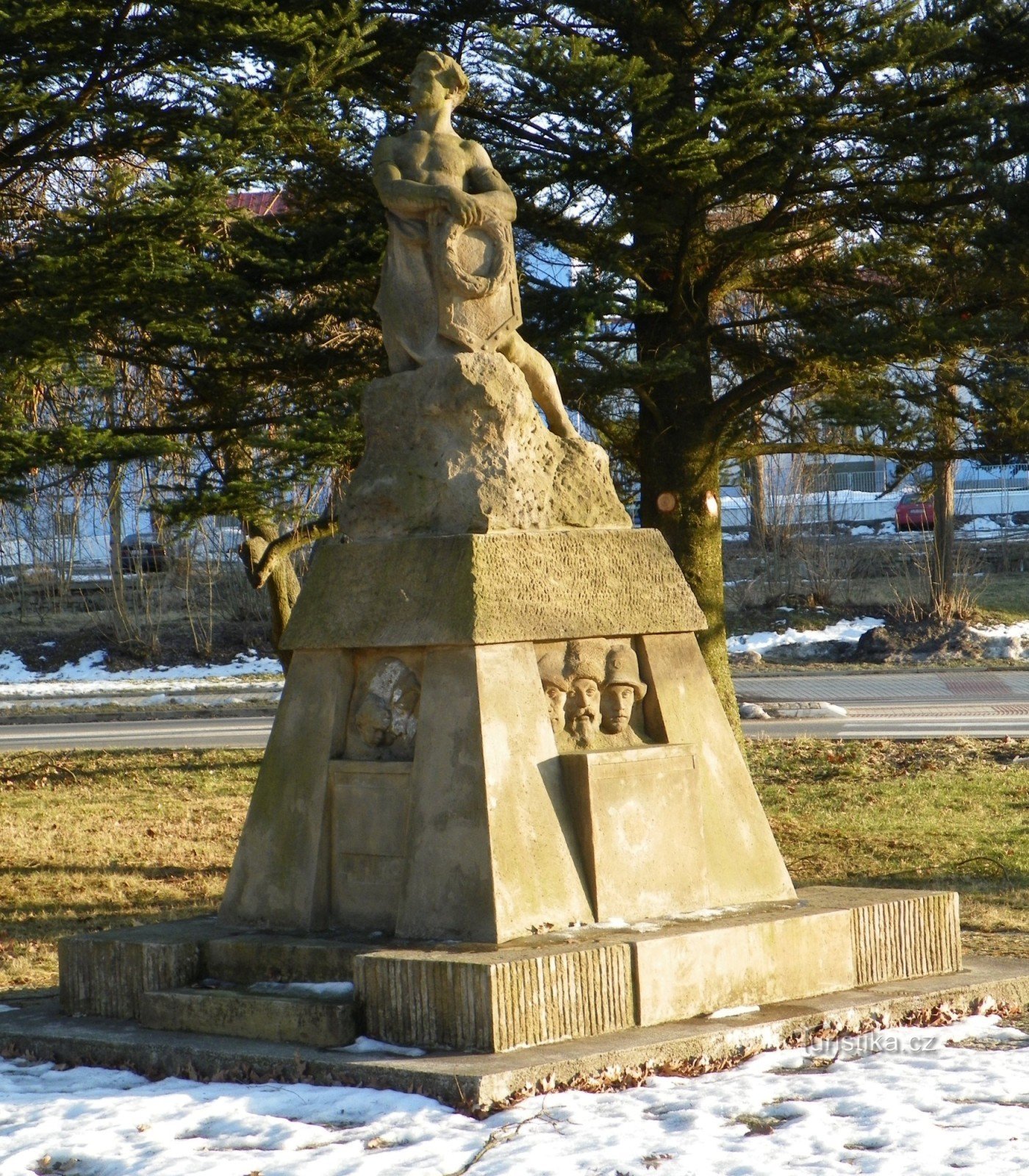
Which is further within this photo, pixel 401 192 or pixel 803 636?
pixel 803 636

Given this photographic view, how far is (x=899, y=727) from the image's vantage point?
16781mm

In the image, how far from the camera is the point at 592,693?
20.6 feet

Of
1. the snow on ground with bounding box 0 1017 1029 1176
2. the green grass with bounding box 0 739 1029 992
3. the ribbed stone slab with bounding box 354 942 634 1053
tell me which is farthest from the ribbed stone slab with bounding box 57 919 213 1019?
the green grass with bounding box 0 739 1029 992

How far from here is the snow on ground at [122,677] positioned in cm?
2472

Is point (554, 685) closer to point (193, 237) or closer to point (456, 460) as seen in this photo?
point (456, 460)

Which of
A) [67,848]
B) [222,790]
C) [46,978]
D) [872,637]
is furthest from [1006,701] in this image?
[46,978]

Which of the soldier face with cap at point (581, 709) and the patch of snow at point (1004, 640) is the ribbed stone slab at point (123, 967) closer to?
the soldier face with cap at point (581, 709)

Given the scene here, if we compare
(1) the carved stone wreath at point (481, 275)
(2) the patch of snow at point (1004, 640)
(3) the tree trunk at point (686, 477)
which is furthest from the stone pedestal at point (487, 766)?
(2) the patch of snow at point (1004, 640)

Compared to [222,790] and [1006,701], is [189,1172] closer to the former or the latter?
[222,790]

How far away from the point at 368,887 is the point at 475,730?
787mm

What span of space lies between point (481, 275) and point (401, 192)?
0.45 meters

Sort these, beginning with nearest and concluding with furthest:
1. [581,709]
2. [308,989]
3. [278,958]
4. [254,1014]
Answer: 1. [254,1014]
2. [308,989]
3. [278,958]
4. [581,709]

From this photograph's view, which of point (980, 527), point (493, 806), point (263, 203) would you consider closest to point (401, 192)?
point (493, 806)

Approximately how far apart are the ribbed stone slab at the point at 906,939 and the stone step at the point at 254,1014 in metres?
1.98
